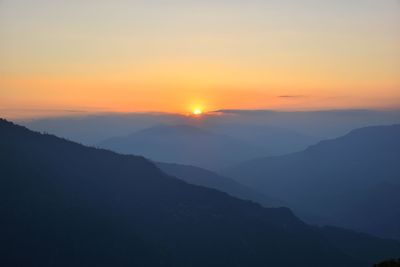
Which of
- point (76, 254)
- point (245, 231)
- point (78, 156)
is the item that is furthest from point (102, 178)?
point (245, 231)

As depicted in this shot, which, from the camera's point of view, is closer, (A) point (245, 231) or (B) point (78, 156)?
(A) point (245, 231)

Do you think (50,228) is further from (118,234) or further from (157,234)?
(157,234)

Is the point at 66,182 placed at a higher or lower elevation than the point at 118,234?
higher

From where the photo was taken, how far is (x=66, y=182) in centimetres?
16200

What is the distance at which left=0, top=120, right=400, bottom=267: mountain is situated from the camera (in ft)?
447

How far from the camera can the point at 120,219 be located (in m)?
155

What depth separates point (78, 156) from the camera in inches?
7101

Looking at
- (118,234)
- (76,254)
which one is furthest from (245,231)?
(76,254)

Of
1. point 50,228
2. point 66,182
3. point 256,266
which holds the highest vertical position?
point 66,182

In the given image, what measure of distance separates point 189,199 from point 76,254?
2191 inches

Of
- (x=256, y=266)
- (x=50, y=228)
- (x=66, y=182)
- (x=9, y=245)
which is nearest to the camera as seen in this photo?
(x=9, y=245)

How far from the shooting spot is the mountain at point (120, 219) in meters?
136

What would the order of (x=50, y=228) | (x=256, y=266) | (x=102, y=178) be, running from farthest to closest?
(x=102, y=178), (x=256, y=266), (x=50, y=228)

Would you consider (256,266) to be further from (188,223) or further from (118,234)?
(118,234)
